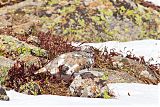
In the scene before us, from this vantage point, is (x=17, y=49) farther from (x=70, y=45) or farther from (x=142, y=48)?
(x=142, y=48)

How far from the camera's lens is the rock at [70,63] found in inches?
323

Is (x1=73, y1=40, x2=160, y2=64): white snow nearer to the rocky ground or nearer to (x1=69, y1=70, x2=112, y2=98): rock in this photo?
the rocky ground

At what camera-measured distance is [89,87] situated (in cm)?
710

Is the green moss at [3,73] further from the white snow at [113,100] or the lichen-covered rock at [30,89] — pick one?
the lichen-covered rock at [30,89]

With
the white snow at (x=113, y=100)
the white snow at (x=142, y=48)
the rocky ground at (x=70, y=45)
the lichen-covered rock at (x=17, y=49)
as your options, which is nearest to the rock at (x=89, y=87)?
the rocky ground at (x=70, y=45)

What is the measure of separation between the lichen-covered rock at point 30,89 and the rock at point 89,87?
570 mm

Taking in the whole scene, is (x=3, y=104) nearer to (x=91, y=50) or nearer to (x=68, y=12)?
(x=91, y=50)

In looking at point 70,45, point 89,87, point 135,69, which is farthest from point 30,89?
point 70,45

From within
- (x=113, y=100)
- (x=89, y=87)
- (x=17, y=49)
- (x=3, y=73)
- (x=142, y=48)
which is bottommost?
(x=142, y=48)

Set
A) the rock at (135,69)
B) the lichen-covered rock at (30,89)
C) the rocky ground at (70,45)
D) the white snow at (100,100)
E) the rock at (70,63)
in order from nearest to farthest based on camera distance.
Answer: the white snow at (100,100), the lichen-covered rock at (30,89), the rocky ground at (70,45), the rock at (70,63), the rock at (135,69)

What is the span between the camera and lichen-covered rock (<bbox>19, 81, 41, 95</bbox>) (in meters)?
7.06

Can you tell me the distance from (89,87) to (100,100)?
576 millimetres

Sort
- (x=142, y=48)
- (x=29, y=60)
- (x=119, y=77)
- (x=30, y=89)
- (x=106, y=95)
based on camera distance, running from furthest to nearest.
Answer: (x=142, y=48)
(x=29, y=60)
(x=119, y=77)
(x=30, y=89)
(x=106, y=95)

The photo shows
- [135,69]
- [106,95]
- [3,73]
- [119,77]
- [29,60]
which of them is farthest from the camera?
[135,69]
